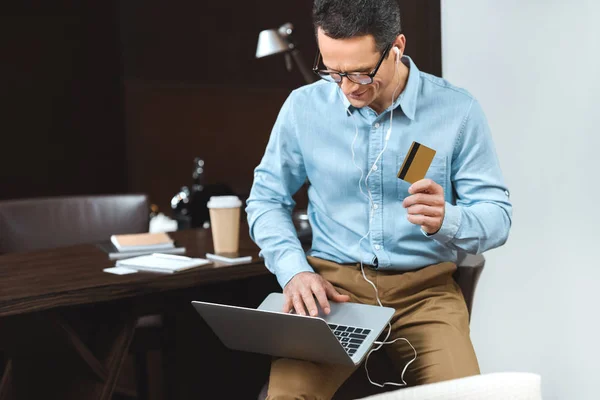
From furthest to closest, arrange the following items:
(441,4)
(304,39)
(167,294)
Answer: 1. (304,39)
2. (441,4)
3. (167,294)

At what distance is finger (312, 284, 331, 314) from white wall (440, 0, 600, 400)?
99cm

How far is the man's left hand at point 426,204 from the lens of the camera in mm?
1367

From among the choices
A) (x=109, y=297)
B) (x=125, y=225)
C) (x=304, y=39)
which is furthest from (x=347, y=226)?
(x=304, y=39)

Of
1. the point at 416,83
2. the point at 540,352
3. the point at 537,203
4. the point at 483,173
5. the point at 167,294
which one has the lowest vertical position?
the point at 540,352

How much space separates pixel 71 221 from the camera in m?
2.59

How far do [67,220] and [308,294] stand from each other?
1.42 metres

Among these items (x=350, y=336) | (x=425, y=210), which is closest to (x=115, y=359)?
(x=350, y=336)

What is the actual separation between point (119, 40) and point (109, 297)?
3.22 m

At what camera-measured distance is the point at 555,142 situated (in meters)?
2.12

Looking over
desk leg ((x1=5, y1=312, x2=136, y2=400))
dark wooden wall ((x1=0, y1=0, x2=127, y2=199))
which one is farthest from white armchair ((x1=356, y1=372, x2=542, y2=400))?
dark wooden wall ((x1=0, y1=0, x2=127, y2=199))

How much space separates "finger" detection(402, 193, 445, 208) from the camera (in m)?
1.37

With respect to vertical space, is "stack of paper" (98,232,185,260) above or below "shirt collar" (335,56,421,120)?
below

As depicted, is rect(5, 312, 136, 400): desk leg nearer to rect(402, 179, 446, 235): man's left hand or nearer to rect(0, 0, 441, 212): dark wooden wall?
rect(402, 179, 446, 235): man's left hand

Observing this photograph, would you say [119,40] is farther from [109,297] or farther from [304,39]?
[109,297]
